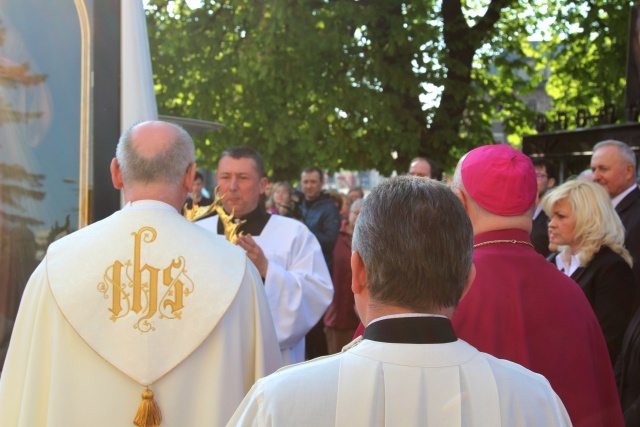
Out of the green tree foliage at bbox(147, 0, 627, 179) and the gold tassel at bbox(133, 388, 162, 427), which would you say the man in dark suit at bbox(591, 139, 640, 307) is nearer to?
the gold tassel at bbox(133, 388, 162, 427)

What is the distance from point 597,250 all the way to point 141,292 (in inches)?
94.8

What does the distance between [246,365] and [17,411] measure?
82 cm

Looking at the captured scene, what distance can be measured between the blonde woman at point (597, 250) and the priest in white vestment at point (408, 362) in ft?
8.77

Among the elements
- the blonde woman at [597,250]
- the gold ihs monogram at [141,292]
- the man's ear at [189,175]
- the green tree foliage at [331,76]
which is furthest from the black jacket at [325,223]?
the gold ihs monogram at [141,292]

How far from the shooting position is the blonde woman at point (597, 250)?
4.33m

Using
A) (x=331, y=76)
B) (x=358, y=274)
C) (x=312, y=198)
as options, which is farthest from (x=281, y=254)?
(x=331, y=76)

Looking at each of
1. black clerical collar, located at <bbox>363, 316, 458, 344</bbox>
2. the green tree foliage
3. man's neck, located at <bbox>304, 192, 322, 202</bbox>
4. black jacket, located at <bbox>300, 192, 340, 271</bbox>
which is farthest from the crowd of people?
the green tree foliage

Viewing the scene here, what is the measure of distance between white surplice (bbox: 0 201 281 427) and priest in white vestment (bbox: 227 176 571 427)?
4.95 ft

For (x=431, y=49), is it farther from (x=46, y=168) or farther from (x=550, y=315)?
(x=550, y=315)

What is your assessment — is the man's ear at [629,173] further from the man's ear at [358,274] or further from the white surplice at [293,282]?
the man's ear at [358,274]

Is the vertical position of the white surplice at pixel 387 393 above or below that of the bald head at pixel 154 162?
below

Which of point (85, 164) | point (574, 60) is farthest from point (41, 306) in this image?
point (574, 60)

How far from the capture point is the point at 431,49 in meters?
13.1

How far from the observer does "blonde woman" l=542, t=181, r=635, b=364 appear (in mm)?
4328
